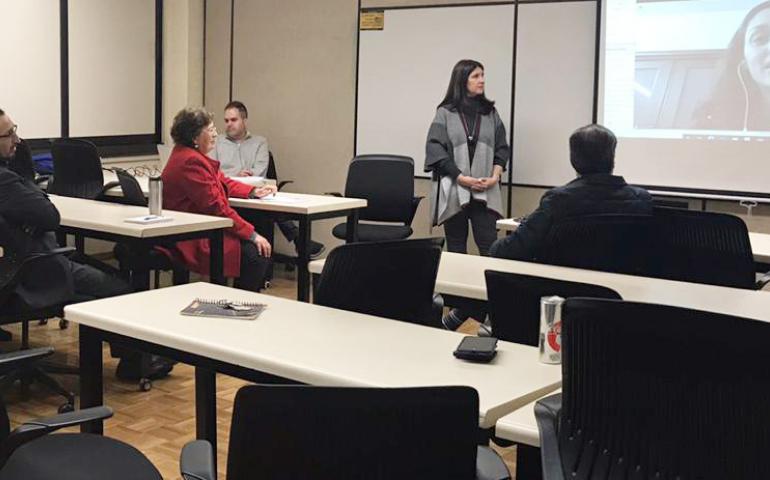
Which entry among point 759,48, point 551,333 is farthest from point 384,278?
point 759,48

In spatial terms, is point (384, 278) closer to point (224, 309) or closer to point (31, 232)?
point (224, 309)

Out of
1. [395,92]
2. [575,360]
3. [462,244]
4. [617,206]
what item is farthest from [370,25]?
[575,360]

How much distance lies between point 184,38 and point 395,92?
2039mm

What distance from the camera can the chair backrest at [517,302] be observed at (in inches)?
105

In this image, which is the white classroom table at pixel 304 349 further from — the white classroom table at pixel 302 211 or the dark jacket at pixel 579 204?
the white classroom table at pixel 302 211

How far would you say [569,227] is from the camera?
3.54m

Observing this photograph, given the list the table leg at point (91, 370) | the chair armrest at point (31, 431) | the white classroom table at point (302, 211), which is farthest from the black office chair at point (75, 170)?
the chair armrest at point (31, 431)

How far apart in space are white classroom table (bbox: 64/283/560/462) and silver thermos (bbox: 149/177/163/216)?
5.73 feet

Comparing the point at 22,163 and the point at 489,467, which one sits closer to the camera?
the point at 489,467

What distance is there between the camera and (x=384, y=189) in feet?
21.3

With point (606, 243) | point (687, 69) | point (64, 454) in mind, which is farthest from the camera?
point (687, 69)

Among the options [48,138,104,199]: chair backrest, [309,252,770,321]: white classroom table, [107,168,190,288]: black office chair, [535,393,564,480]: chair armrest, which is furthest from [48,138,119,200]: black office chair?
[535,393,564,480]: chair armrest

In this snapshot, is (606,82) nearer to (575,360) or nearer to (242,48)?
(242,48)

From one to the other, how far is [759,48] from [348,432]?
16.3 ft
